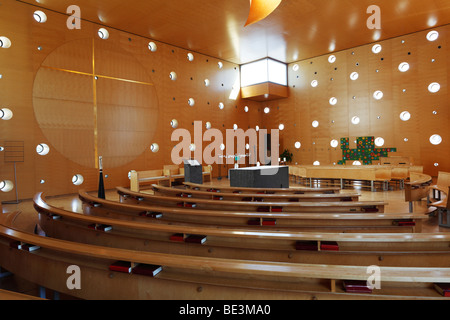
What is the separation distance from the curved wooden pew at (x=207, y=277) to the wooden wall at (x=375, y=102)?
10.7 m

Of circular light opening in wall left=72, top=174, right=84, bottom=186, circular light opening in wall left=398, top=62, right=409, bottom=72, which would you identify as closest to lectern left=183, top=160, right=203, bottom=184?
circular light opening in wall left=72, top=174, right=84, bottom=186

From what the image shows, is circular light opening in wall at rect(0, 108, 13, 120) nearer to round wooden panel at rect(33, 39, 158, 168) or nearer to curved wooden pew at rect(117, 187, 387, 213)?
round wooden panel at rect(33, 39, 158, 168)

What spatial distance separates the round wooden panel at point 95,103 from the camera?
8047 mm

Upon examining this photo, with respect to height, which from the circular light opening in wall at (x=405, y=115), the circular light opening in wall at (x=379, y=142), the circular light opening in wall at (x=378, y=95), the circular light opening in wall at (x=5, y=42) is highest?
the circular light opening in wall at (x=5, y=42)

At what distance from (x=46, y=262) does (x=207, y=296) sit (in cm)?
120

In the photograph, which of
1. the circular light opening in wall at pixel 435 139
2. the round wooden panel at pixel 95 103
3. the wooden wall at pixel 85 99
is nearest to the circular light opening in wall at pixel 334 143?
the circular light opening in wall at pixel 435 139

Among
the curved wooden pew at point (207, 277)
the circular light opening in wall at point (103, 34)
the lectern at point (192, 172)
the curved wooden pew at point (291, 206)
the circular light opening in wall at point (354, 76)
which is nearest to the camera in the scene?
the curved wooden pew at point (207, 277)

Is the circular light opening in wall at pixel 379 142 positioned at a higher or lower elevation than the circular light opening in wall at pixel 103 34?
lower

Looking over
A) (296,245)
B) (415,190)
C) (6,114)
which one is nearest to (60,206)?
(6,114)

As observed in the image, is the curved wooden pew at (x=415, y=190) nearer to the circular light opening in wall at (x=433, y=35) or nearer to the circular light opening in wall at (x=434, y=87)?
the circular light opening in wall at (x=434, y=87)

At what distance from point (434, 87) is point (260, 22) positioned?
661 cm

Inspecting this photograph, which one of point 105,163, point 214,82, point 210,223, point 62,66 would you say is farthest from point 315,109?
point 210,223

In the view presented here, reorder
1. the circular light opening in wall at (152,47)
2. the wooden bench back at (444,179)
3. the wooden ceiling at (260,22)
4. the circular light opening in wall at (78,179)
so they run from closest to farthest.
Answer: the wooden bench back at (444,179) → the wooden ceiling at (260,22) → the circular light opening in wall at (78,179) → the circular light opening in wall at (152,47)
